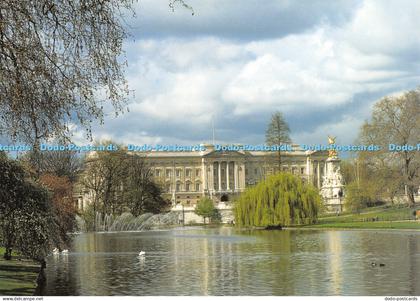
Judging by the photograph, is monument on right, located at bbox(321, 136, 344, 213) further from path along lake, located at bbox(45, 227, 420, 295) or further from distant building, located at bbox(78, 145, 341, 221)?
path along lake, located at bbox(45, 227, 420, 295)

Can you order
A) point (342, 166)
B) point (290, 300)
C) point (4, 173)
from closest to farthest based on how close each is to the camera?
1. point (290, 300)
2. point (4, 173)
3. point (342, 166)

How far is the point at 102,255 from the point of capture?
29.6 meters

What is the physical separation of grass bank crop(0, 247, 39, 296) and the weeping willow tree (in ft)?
115

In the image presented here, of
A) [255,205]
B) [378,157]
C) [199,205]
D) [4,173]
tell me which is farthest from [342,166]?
[4,173]

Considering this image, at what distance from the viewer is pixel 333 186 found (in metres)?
83.6

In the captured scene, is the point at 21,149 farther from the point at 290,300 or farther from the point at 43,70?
the point at 290,300

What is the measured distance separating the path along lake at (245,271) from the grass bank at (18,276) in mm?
602

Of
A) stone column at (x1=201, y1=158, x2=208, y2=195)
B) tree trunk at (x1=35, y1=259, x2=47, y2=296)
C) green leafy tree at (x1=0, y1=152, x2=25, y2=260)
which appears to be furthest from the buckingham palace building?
green leafy tree at (x1=0, y1=152, x2=25, y2=260)

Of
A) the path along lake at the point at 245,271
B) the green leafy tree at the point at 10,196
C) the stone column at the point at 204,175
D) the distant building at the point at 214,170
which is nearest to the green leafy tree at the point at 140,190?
the path along lake at the point at 245,271

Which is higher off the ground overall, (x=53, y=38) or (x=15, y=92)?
(x=53, y=38)

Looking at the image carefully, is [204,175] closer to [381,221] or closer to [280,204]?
[280,204]

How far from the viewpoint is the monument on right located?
81.1m

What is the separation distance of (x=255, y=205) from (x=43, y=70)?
158 feet

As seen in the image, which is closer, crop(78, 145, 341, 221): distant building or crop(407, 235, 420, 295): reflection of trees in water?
crop(407, 235, 420, 295): reflection of trees in water
